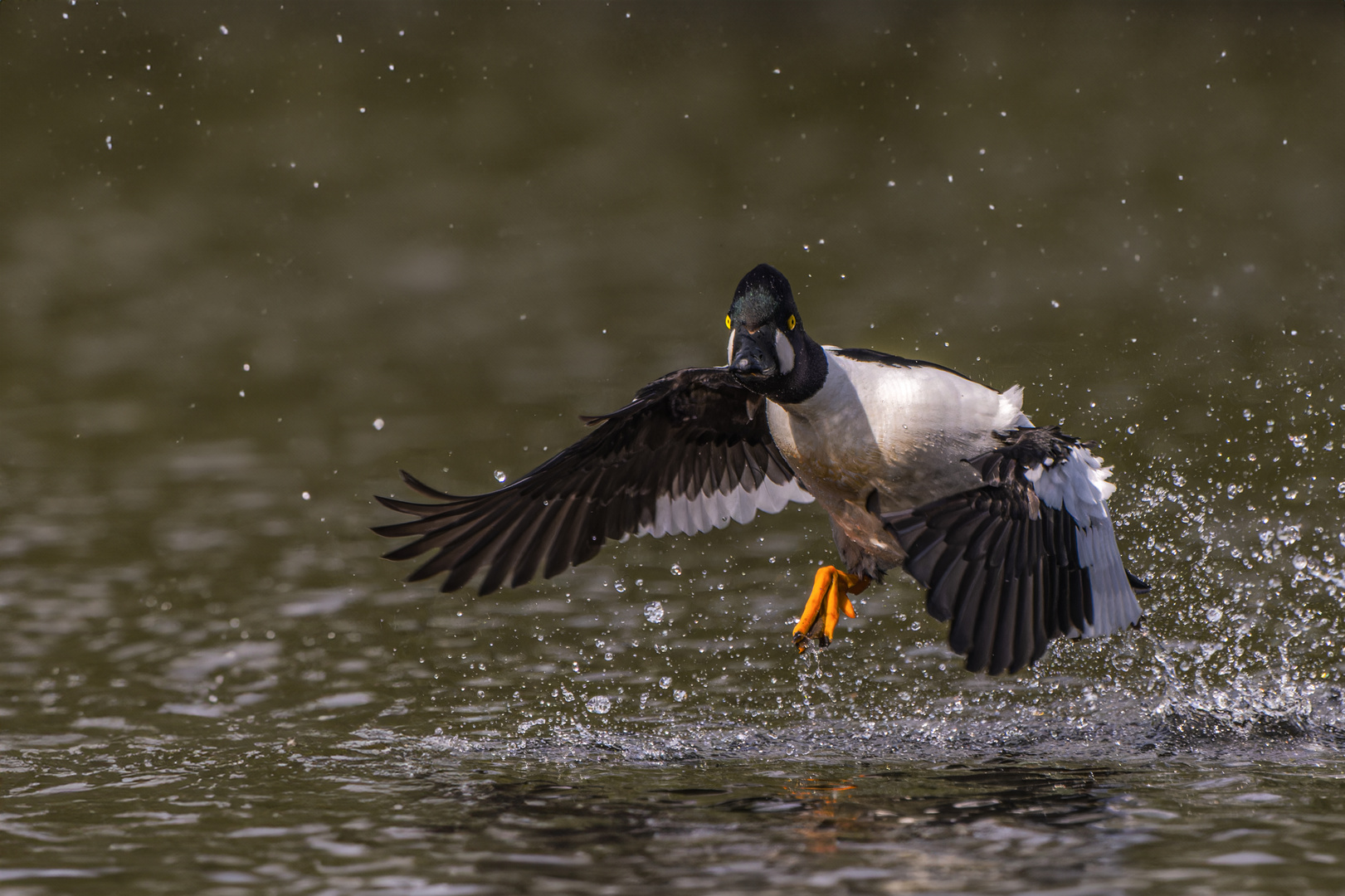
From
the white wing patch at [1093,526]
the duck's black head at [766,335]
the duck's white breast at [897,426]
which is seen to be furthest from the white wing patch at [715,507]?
the white wing patch at [1093,526]

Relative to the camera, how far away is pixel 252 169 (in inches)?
847

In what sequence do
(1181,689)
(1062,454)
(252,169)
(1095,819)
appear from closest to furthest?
(1095,819) → (1062,454) → (1181,689) → (252,169)

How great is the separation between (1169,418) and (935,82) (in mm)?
11763

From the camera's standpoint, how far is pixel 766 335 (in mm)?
6906

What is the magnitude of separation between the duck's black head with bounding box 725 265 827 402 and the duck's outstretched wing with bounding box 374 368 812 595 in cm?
64

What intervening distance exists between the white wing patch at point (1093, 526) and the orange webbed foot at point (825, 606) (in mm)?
1290

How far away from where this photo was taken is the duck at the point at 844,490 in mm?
6617

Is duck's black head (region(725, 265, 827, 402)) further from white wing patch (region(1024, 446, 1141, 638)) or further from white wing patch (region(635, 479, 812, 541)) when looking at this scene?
white wing patch (region(635, 479, 812, 541))

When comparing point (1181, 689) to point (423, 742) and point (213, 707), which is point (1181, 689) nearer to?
point (423, 742)

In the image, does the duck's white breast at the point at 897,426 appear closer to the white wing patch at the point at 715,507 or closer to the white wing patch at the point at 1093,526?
the white wing patch at the point at 1093,526

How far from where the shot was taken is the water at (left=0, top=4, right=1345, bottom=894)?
21.7 ft

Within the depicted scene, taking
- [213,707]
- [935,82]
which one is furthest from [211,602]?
[935,82]

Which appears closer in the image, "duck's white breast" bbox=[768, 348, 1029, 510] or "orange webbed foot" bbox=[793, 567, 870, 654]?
"duck's white breast" bbox=[768, 348, 1029, 510]

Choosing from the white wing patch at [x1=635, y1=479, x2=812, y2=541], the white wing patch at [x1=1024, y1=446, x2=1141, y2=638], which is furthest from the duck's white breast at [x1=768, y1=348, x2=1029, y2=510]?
the white wing patch at [x1=635, y1=479, x2=812, y2=541]
